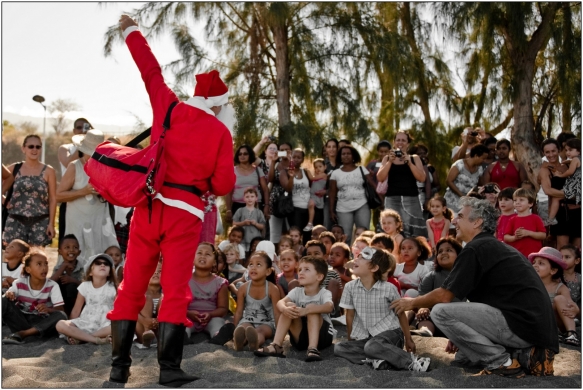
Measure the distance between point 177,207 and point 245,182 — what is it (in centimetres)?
387

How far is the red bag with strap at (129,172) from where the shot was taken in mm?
3953

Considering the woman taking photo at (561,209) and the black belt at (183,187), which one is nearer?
the black belt at (183,187)

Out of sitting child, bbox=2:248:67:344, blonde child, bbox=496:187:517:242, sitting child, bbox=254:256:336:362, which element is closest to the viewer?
sitting child, bbox=254:256:336:362

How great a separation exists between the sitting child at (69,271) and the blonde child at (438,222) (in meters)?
3.27

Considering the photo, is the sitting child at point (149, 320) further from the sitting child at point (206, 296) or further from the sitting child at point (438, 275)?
the sitting child at point (438, 275)

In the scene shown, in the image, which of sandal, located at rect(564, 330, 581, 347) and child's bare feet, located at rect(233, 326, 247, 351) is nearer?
child's bare feet, located at rect(233, 326, 247, 351)

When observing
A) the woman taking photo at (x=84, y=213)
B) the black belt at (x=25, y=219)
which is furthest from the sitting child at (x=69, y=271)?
the black belt at (x=25, y=219)

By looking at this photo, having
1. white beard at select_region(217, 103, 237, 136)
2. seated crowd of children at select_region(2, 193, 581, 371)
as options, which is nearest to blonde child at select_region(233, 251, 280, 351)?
seated crowd of children at select_region(2, 193, 581, 371)

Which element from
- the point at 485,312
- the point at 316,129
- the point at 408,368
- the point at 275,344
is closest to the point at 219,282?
the point at 275,344

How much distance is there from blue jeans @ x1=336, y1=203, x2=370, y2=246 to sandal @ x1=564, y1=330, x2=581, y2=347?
2.82m

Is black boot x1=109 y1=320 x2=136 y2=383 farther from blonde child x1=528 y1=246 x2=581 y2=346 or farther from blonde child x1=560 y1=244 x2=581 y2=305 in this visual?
blonde child x1=560 y1=244 x2=581 y2=305

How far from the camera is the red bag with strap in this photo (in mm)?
3953

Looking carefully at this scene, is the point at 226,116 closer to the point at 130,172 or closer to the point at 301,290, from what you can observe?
the point at 130,172

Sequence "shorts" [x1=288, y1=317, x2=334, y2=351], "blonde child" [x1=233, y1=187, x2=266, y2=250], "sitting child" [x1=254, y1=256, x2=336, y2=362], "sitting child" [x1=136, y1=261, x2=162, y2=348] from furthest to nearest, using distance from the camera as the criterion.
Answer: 1. "blonde child" [x1=233, y1=187, x2=266, y2=250]
2. "sitting child" [x1=136, y1=261, x2=162, y2=348]
3. "shorts" [x1=288, y1=317, x2=334, y2=351]
4. "sitting child" [x1=254, y1=256, x2=336, y2=362]
